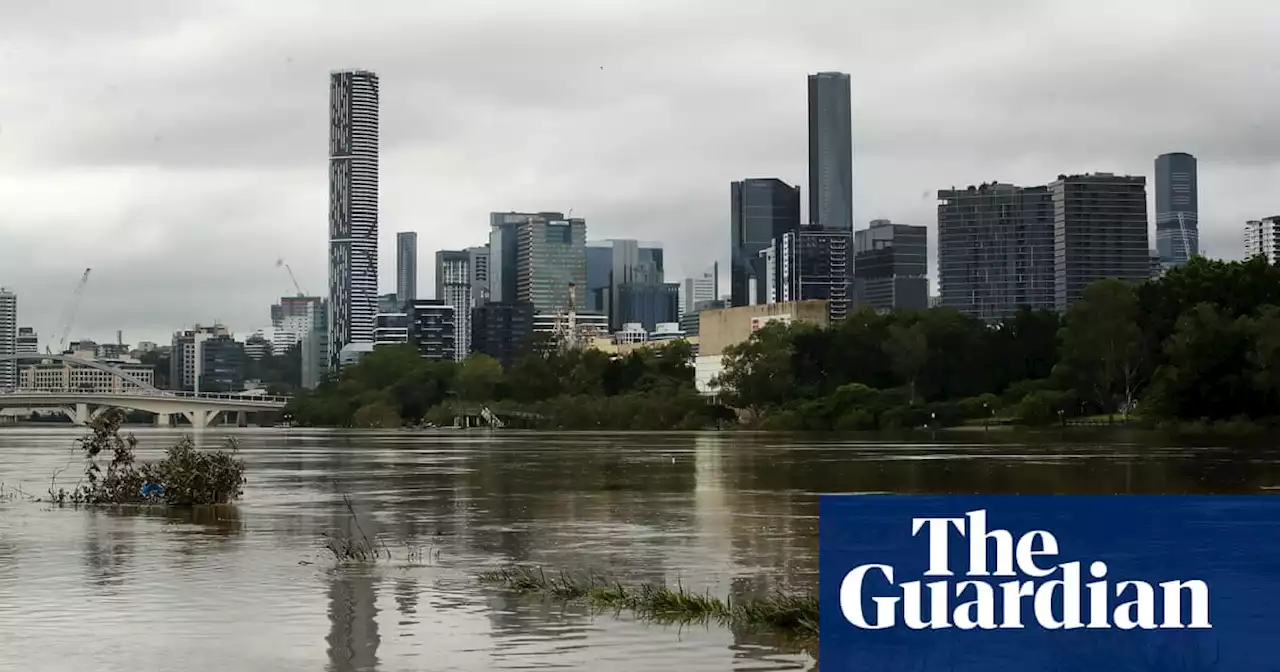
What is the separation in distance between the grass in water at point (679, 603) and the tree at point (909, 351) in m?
139

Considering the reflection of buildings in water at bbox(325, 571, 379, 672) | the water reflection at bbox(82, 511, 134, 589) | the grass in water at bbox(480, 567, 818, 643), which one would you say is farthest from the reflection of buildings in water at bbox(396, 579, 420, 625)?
the water reflection at bbox(82, 511, 134, 589)

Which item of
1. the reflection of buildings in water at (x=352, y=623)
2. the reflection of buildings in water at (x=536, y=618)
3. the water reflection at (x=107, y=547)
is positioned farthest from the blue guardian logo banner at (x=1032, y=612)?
the water reflection at (x=107, y=547)

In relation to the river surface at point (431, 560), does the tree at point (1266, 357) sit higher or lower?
higher

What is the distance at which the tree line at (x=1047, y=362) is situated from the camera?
113125mm

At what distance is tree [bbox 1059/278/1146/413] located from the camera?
135m

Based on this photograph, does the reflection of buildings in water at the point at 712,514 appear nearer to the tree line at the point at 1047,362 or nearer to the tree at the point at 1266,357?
the tree at the point at 1266,357

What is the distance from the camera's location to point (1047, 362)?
532 ft

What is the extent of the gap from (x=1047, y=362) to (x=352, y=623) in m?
149

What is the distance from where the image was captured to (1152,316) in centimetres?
13762

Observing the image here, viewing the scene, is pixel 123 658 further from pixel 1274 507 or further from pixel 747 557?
pixel 1274 507

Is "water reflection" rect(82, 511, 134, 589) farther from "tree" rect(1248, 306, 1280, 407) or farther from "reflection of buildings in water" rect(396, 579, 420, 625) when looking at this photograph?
"tree" rect(1248, 306, 1280, 407)

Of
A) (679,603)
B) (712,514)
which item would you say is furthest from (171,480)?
(679,603)

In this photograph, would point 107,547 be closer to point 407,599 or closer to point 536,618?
point 407,599

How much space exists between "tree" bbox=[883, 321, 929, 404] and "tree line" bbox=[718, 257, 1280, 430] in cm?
17
